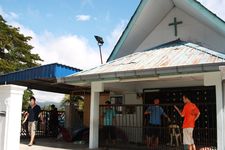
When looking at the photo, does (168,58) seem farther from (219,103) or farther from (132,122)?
(132,122)

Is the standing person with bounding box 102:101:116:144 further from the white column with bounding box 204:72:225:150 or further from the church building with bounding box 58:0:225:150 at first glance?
the white column with bounding box 204:72:225:150

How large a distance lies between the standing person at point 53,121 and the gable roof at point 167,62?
5.14m

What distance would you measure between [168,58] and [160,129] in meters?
2.42

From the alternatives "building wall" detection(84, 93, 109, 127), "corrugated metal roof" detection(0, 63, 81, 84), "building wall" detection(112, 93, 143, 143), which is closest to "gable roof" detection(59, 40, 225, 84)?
"corrugated metal roof" detection(0, 63, 81, 84)

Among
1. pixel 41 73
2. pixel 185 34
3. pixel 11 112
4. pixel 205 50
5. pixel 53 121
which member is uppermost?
pixel 185 34

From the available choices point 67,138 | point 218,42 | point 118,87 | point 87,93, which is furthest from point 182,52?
point 87,93

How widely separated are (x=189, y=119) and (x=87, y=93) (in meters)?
9.41

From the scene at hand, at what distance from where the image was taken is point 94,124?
1263 centimetres

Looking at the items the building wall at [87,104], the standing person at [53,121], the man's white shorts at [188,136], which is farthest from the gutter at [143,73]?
the building wall at [87,104]

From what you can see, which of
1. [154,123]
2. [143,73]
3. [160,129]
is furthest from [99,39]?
[143,73]

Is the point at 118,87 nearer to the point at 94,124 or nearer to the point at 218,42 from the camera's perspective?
the point at 94,124

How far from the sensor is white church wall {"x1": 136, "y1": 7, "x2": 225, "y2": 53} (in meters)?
12.8

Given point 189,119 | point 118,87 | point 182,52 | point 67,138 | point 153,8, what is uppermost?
point 153,8

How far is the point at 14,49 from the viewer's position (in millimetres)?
34406
